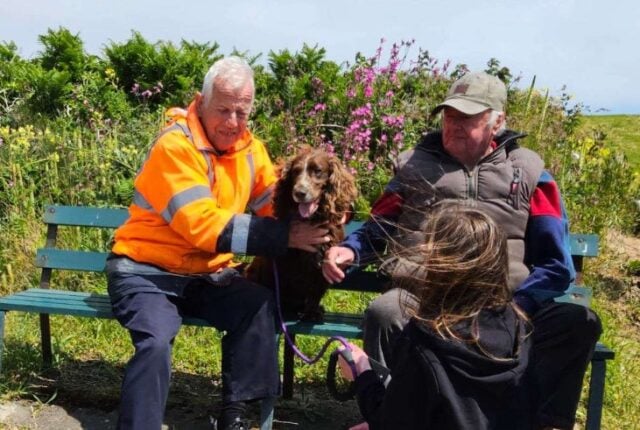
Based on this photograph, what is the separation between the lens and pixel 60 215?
459 cm

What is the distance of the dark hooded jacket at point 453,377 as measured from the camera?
2252 millimetres

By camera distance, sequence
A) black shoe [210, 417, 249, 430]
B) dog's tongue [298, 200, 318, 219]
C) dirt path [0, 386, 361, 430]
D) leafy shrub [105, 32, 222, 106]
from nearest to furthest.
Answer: black shoe [210, 417, 249, 430], dog's tongue [298, 200, 318, 219], dirt path [0, 386, 361, 430], leafy shrub [105, 32, 222, 106]

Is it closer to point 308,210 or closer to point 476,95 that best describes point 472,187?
point 476,95

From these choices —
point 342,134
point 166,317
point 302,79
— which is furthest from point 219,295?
point 302,79

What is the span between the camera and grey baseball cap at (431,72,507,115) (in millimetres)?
3541

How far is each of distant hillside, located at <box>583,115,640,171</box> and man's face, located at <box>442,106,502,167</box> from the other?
4496 mm

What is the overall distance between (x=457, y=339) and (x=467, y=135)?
5.10 feet

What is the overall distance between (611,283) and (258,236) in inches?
129

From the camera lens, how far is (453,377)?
7.46ft

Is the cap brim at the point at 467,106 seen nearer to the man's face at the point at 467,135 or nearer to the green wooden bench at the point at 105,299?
the man's face at the point at 467,135

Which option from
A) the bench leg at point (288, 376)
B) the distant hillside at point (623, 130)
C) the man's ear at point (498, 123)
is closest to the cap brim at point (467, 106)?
the man's ear at point (498, 123)

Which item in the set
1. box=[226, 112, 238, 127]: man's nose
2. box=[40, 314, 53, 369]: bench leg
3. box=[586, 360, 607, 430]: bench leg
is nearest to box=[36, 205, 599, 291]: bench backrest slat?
box=[40, 314, 53, 369]: bench leg

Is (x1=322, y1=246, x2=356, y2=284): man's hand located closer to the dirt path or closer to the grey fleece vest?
the grey fleece vest

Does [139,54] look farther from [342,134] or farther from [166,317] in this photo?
[166,317]
